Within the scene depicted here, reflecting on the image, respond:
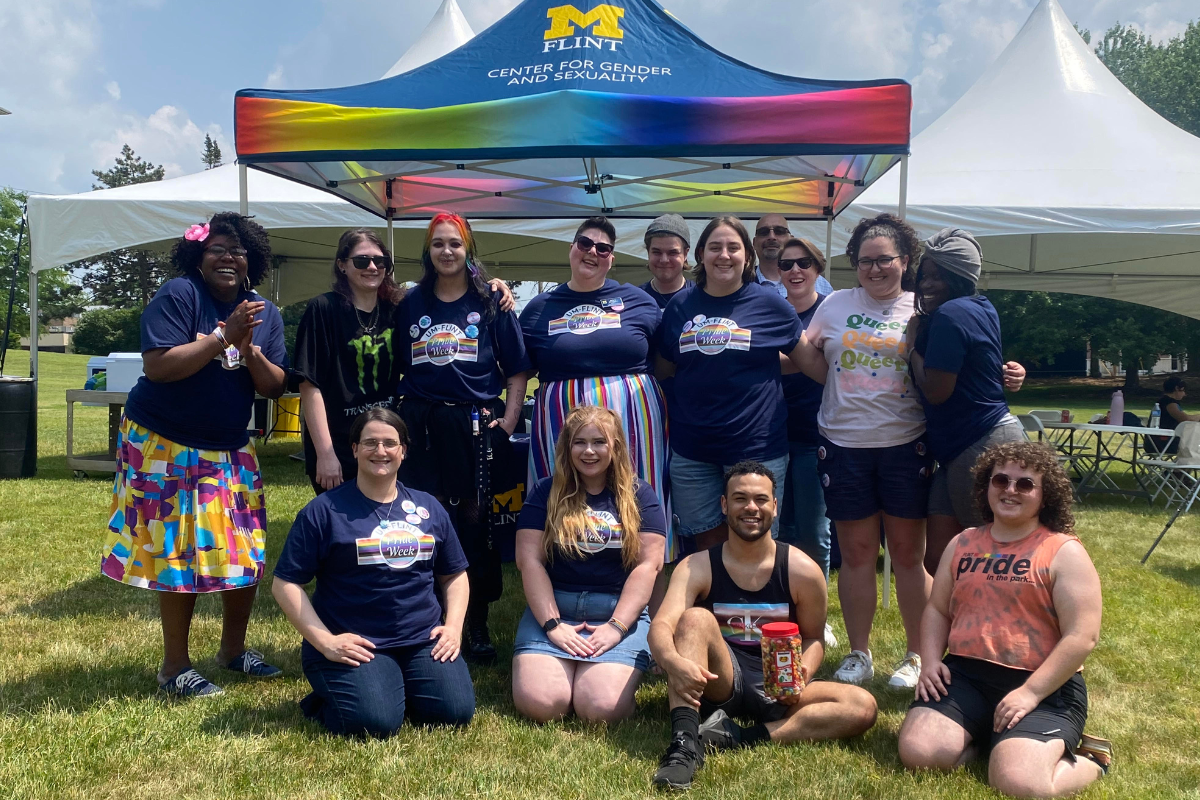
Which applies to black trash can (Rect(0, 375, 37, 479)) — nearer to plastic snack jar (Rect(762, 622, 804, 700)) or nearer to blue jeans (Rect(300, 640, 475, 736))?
blue jeans (Rect(300, 640, 475, 736))

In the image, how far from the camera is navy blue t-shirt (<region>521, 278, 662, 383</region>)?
3414mm

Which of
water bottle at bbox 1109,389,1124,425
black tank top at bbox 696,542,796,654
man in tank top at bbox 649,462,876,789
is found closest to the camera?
man in tank top at bbox 649,462,876,789

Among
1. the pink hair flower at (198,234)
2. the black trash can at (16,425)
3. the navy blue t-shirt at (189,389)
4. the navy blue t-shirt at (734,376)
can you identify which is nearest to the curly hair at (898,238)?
the navy blue t-shirt at (734,376)

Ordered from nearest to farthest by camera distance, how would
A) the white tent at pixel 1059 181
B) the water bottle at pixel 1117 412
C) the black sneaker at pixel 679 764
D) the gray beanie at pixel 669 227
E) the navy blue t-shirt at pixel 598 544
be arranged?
the black sneaker at pixel 679 764, the navy blue t-shirt at pixel 598 544, the gray beanie at pixel 669 227, the white tent at pixel 1059 181, the water bottle at pixel 1117 412

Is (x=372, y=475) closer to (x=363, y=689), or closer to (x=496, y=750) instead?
(x=363, y=689)

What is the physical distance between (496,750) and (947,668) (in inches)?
55.5

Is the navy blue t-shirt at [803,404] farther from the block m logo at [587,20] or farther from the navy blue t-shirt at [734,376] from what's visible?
the block m logo at [587,20]

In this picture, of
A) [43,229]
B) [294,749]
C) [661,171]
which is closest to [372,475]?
[294,749]

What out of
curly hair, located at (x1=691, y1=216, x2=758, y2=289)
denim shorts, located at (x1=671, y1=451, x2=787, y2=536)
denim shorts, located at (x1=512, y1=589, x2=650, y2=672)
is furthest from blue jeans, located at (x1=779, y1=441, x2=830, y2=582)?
denim shorts, located at (x1=512, y1=589, x2=650, y2=672)

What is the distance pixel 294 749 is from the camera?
8.75 ft

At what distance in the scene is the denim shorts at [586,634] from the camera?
3.03 m

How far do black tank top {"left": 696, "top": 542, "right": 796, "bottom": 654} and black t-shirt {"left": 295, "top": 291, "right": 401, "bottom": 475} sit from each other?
58.4 inches

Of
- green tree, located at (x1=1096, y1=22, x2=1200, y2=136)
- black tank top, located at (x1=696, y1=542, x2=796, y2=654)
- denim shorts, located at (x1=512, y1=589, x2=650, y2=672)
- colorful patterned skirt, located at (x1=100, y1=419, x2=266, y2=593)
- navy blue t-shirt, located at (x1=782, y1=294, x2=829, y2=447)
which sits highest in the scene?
green tree, located at (x1=1096, y1=22, x2=1200, y2=136)

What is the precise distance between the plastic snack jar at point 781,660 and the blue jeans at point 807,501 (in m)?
1.17
